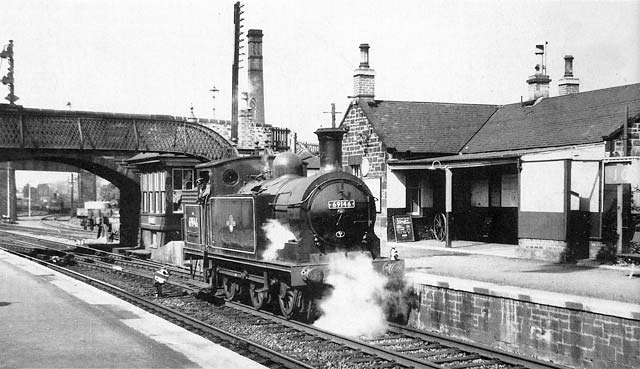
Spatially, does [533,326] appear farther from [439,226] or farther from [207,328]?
[439,226]

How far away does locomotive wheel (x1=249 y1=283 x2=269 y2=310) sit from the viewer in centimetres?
1112

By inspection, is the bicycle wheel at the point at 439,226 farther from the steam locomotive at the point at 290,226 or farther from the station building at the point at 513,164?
the steam locomotive at the point at 290,226

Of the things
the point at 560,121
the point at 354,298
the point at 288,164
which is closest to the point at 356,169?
the point at 560,121

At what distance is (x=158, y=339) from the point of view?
7707 millimetres

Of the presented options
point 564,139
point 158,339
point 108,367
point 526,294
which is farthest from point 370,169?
point 108,367

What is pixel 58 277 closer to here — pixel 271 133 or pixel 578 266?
pixel 578 266

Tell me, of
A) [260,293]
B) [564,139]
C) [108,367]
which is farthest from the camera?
[564,139]

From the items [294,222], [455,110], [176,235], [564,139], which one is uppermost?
[455,110]

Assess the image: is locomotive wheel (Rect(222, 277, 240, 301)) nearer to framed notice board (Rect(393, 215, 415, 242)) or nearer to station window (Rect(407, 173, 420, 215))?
framed notice board (Rect(393, 215, 415, 242))

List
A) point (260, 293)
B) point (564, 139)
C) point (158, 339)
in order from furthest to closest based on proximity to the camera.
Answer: point (564, 139), point (260, 293), point (158, 339)

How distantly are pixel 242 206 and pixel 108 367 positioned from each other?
527cm

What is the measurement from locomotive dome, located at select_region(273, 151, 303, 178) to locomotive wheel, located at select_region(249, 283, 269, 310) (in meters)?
2.18

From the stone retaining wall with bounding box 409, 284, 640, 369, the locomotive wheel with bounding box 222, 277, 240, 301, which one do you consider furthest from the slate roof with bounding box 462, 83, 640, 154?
the locomotive wheel with bounding box 222, 277, 240, 301

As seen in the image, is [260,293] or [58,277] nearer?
[260,293]
